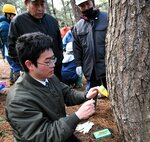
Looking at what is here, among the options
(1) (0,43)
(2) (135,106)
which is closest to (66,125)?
(2) (135,106)

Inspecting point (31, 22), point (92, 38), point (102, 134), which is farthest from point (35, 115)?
point (31, 22)

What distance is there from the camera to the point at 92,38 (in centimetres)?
371

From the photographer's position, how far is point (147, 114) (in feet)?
7.70

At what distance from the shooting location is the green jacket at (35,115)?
2002 millimetres

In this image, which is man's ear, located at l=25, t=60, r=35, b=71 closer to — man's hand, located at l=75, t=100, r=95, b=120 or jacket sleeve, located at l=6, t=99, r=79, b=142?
jacket sleeve, located at l=6, t=99, r=79, b=142

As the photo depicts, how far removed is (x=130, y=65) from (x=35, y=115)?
3.22ft

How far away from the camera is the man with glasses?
2.01 meters

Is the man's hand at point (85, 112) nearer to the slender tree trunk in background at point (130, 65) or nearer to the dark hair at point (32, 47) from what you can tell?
the slender tree trunk in background at point (130, 65)

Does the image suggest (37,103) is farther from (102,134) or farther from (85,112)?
(102,134)

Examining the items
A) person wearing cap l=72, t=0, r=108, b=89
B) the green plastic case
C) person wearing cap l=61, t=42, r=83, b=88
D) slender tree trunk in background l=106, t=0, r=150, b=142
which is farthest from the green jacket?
person wearing cap l=61, t=42, r=83, b=88

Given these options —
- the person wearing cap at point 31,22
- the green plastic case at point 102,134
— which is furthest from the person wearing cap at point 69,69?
the green plastic case at point 102,134

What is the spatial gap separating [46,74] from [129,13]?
0.93 m

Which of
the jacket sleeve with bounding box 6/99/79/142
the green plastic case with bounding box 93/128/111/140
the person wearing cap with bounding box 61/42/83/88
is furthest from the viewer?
the person wearing cap with bounding box 61/42/83/88

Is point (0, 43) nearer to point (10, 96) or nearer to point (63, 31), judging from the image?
point (63, 31)
